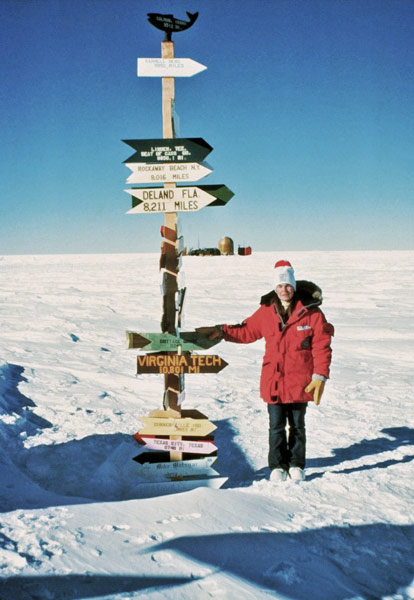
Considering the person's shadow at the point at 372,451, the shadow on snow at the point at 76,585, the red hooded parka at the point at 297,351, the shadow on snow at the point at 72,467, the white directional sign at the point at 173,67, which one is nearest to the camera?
the shadow on snow at the point at 76,585

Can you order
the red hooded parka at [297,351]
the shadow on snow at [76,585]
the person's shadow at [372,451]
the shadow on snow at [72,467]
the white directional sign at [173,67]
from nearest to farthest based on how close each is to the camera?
1. the shadow on snow at [76,585]
2. the shadow on snow at [72,467]
3. the white directional sign at [173,67]
4. the red hooded parka at [297,351]
5. the person's shadow at [372,451]

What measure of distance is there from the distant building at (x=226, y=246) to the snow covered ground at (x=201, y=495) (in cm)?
5687

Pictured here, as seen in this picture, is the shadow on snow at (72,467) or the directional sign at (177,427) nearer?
the shadow on snow at (72,467)

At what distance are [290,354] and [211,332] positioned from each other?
59 centimetres

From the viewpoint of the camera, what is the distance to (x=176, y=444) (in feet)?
11.0

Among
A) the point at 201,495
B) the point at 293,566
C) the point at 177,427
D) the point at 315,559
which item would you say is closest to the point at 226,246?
the point at 177,427

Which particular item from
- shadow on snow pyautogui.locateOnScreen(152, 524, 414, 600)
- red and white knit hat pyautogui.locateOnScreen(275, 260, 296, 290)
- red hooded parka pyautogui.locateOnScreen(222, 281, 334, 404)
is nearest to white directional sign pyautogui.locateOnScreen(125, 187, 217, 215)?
red and white knit hat pyautogui.locateOnScreen(275, 260, 296, 290)

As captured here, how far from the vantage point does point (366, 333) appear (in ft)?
A: 32.5

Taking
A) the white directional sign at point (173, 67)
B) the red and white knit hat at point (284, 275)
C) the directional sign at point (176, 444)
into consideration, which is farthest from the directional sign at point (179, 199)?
the directional sign at point (176, 444)

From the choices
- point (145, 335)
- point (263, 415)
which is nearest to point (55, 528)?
point (145, 335)

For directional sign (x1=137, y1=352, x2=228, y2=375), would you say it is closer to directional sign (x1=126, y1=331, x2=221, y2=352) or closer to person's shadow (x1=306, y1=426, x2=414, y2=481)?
directional sign (x1=126, y1=331, x2=221, y2=352)

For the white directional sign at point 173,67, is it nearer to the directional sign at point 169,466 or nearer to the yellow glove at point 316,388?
the yellow glove at point 316,388

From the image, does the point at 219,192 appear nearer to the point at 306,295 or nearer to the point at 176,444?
the point at 306,295

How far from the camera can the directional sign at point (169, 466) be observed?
3.31m
